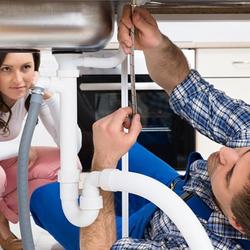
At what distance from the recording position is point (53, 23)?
678 millimetres

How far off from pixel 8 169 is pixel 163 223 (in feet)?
3.14

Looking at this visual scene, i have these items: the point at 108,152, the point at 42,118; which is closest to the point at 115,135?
the point at 108,152

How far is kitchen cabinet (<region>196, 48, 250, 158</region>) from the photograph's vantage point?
7.09ft

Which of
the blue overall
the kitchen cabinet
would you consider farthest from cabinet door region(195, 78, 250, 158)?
the blue overall

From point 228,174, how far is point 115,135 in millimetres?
212

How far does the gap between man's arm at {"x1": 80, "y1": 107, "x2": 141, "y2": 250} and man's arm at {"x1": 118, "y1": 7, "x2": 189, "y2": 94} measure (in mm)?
110

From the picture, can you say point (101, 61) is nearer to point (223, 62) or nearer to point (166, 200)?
point (166, 200)

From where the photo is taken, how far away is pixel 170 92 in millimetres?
1089

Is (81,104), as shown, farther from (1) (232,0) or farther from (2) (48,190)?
(1) (232,0)

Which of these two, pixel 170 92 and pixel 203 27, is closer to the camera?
pixel 170 92

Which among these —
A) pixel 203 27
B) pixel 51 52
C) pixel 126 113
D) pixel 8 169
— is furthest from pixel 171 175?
pixel 203 27

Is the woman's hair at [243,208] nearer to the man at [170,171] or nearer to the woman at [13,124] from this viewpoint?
the man at [170,171]

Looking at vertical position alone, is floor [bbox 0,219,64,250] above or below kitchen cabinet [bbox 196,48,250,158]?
below

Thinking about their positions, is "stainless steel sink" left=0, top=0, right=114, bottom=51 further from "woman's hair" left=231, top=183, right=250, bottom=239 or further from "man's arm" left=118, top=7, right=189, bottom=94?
"woman's hair" left=231, top=183, right=250, bottom=239
